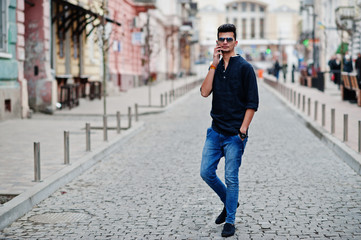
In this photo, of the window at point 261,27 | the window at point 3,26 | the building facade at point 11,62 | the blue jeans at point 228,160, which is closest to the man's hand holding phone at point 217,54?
the blue jeans at point 228,160

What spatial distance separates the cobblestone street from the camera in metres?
5.81

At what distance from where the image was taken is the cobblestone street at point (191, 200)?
5.81m

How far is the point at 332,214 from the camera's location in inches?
254

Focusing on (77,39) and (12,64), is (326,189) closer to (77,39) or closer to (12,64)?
(12,64)

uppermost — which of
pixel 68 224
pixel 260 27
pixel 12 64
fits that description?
pixel 260 27

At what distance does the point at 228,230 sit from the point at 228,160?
2.02 ft

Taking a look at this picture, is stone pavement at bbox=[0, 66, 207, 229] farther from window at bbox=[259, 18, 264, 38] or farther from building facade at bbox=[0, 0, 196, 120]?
window at bbox=[259, 18, 264, 38]

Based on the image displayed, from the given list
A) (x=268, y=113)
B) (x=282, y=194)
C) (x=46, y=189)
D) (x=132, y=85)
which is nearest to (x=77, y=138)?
(x=46, y=189)

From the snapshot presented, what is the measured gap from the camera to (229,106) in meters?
5.50

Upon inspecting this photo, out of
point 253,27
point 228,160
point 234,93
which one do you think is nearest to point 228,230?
point 228,160

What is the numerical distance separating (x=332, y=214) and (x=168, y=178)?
9.64 ft

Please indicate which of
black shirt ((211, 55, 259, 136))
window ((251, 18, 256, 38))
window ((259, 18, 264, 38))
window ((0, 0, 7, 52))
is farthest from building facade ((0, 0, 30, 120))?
window ((251, 18, 256, 38))

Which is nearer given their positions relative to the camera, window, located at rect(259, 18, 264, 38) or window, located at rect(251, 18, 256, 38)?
window, located at rect(259, 18, 264, 38)

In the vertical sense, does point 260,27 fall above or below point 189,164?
above
